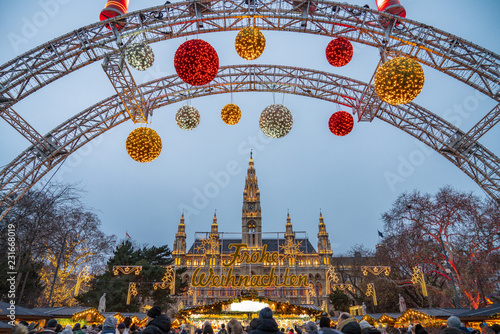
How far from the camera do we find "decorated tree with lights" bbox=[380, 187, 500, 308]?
18281mm

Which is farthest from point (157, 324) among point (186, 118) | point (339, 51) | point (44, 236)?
point (44, 236)

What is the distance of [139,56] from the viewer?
1033 cm

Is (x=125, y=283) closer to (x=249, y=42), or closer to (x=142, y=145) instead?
(x=142, y=145)

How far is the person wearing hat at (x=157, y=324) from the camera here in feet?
11.5

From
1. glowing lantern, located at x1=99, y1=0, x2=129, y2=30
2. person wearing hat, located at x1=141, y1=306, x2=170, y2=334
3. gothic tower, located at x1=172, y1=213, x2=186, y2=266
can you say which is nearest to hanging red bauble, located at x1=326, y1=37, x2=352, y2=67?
glowing lantern, located at x1=99, y1=0, x2=129, y2=30

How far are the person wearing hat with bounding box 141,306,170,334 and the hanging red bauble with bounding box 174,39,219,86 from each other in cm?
629

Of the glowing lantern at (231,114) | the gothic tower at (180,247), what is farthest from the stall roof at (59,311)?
the gothic tower at (180,247)

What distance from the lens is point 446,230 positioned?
19844mm

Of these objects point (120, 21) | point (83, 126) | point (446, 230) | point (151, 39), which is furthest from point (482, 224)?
point (83, 126)

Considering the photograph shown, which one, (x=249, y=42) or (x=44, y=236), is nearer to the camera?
(x=249, y=42)

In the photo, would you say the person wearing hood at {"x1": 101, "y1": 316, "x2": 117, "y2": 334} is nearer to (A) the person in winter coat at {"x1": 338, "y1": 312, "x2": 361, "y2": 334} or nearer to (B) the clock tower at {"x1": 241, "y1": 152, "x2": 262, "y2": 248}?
(A) the person in winter coat at {"x1": 338, "y1": 312, "x2": 361, "y2": 334}

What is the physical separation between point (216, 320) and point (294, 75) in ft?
41.3

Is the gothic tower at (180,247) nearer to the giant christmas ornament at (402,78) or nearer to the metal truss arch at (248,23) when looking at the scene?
the metal truss arch at (248,23)

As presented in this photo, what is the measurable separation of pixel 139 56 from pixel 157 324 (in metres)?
9.12
